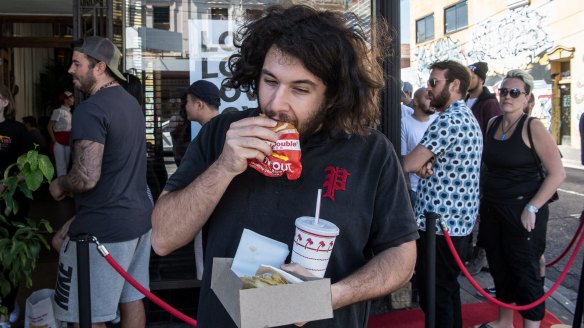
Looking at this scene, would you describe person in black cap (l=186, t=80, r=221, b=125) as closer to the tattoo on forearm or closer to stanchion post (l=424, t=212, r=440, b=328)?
the tattoo on forearm

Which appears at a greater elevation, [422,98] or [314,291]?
[422,98]

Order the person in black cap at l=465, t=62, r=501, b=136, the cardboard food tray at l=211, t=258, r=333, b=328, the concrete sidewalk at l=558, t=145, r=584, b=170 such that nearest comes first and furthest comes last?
the cardboard food tray at l=211, t=258, r=333, b=328 → the person in black cap at l=465, t=62, r=501, b=136 → the concrete sidewalk at l=558, t=145, r=584, b=170

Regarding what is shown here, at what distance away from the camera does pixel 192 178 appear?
154cm

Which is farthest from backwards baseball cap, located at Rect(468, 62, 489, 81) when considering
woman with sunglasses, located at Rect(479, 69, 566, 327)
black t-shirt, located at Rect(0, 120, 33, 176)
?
black t-shirt, located at Rect(0, 120, 33, 176)

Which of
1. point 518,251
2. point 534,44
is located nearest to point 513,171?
point 518,251

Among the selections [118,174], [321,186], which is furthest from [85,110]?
[321,186]

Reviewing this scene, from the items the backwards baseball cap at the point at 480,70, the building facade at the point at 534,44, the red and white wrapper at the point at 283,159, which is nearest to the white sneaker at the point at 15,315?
the red and white wrapper at the point at 283,159

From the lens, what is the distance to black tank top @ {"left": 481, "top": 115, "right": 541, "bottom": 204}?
3693 mm

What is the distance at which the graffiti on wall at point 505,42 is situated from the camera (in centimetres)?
2420

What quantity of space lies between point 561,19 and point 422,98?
2027 cm

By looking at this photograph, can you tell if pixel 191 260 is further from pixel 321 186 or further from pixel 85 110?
pixel 321 186

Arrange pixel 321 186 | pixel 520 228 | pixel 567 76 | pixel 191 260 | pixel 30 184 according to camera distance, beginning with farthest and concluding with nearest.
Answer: pixel 567 76 < pixel 191 260 < pixel 520 228 < pixel 30 184 < pixel 321 186

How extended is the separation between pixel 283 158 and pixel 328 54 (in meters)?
0.36

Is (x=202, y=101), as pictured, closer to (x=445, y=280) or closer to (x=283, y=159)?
(x=445, y=280)
